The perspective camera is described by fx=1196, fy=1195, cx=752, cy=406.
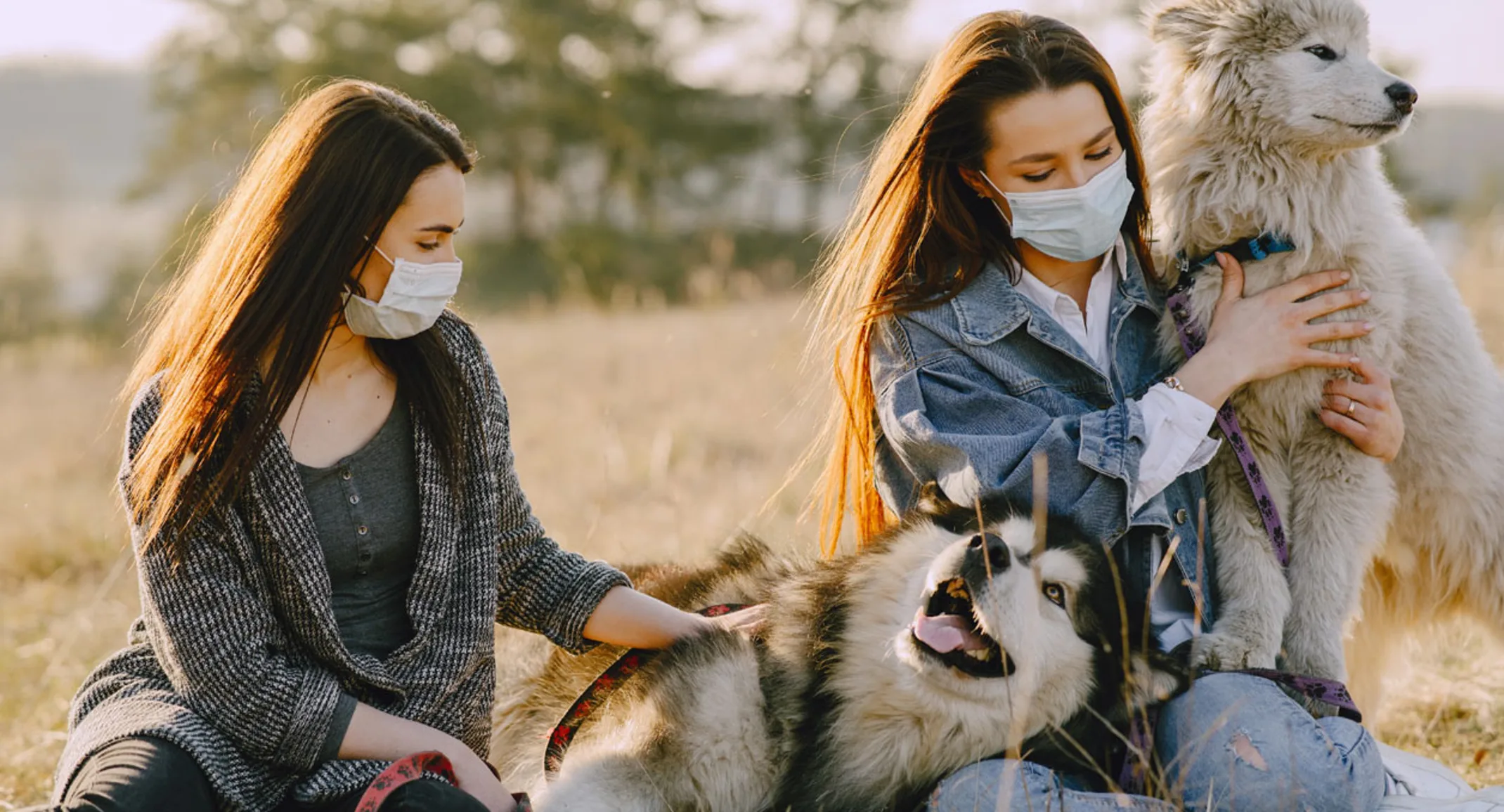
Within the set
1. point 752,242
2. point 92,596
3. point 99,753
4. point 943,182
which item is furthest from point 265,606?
point 752,242

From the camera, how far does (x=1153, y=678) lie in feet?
8.17

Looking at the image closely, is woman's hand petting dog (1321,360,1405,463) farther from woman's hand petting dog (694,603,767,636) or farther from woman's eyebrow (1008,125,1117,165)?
woman's hand petting dog (694,603,767,636)

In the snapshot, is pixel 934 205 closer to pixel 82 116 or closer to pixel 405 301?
pixel 405 301

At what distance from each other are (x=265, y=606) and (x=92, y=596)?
12.5 feet

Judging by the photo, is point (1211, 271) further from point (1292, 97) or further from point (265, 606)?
point (265, 606)

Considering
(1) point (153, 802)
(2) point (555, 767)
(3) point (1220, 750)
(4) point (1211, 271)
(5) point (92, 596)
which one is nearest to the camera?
(1) point (153, 802)

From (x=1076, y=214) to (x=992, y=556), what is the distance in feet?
3.10

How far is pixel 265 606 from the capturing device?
2.42 metres

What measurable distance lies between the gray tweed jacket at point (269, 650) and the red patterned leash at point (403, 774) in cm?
11

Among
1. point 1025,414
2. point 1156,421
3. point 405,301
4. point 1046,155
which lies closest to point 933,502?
point 1025,414

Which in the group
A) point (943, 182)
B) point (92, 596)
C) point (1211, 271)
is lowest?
A: point (92, 596)

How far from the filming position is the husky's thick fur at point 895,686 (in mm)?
2451

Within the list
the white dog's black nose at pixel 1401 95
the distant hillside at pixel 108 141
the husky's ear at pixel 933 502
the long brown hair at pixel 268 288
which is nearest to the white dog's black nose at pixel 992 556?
the husky's ear at pixel 933 502

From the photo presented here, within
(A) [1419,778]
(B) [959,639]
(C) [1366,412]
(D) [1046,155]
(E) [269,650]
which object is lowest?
(A) [1419,778]
